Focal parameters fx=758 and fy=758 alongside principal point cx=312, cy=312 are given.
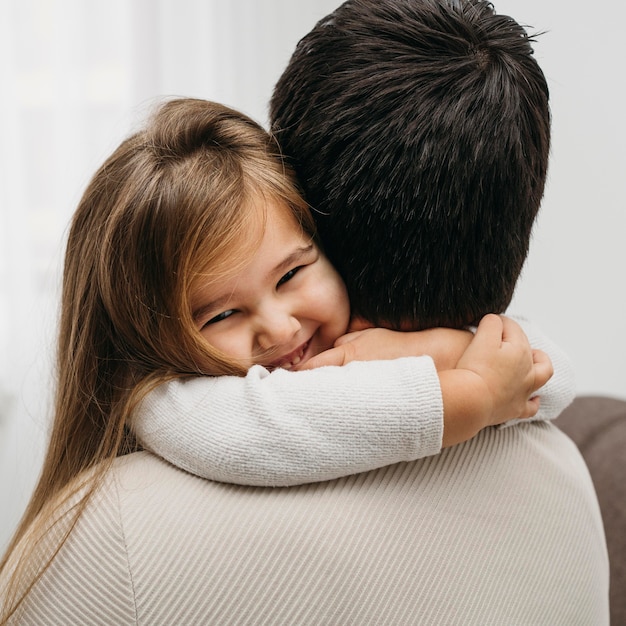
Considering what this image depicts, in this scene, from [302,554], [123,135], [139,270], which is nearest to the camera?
[302,554]

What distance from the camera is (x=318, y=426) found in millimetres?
696

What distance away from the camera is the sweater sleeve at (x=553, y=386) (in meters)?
0.91

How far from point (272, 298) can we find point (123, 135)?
1.17 meters

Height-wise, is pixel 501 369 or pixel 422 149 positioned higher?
pixel 422 149

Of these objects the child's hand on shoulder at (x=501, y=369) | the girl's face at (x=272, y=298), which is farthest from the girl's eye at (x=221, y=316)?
the child's hand on shoulder at (x=501, y=369)

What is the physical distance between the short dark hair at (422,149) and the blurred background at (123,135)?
111cm

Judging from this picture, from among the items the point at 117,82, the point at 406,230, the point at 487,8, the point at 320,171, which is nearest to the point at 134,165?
the point at 320,171

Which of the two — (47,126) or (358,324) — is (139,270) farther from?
(47,126)

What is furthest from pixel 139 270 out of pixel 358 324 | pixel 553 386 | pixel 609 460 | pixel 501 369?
pixel 609 460

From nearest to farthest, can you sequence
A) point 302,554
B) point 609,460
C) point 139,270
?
point 302,554, point 139,270, point 609,460

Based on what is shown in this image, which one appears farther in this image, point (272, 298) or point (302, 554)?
point (272, 298)

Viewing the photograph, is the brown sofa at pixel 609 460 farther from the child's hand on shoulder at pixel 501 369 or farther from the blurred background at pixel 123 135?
the child's hand on shoulder at pixel 501 369

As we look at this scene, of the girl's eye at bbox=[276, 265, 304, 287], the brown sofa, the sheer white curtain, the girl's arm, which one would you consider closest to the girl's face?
the girl's eye at bbox=[276, 265, 304, 287]

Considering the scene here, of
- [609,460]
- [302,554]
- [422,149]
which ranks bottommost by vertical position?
[609,460]
